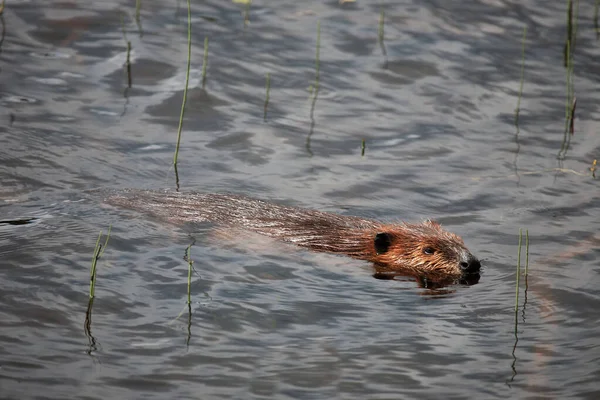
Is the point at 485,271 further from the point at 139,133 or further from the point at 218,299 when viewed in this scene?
the point at 139,133

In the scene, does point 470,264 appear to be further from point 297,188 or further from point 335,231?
point 297,188

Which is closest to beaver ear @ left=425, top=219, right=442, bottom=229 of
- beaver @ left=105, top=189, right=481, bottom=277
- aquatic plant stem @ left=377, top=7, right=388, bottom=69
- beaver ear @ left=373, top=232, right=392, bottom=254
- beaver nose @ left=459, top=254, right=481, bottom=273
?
beaver @ left=105, top=189, right=481, bottom=277

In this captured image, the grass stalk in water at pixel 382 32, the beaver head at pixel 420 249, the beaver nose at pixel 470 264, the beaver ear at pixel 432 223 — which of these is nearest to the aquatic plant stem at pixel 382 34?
the grass stalk in water at pixel 382 32

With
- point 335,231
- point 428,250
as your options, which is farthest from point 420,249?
point 335,231

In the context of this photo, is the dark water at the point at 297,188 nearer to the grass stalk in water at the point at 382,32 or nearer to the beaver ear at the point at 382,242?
the grass stalk in water at the point at 382,32

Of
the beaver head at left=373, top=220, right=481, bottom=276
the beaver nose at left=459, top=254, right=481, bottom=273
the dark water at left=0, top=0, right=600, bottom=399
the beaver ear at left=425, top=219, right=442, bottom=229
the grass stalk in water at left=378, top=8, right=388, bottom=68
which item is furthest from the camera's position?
the grass stalk in water at left=378, top=8, right=388, bottom=68

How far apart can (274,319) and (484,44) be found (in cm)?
602

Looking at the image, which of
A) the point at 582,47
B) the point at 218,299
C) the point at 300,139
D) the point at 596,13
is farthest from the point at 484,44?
the point at 218,299

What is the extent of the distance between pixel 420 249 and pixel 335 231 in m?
0.61

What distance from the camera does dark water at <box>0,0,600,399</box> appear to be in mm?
4879

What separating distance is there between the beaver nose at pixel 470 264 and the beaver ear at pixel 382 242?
1.78 ft

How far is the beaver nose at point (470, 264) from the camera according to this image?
609 centimetres

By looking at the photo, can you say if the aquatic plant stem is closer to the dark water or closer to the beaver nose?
the dark water

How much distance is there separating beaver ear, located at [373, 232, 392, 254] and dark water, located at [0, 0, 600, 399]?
0.66 ft
